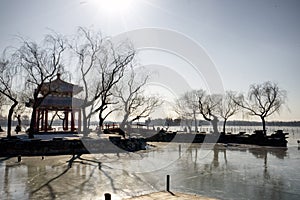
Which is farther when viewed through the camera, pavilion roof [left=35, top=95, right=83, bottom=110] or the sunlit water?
pavilion roof [left=35, top=95, right=83, bottom=110]

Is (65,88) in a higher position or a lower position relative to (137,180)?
higher

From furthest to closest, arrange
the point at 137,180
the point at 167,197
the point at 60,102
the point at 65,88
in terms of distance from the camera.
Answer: the point at 65,88 → the point at 60,102 → the point at 137,180 → the point at 167,197

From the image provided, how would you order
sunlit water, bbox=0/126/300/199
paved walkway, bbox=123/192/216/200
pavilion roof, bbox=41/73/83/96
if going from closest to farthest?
paved walkway, bbox=123/192/216/200 → sunlit water, bbox=0/126/300/199 → pavilion roof, bbox=41/73/83/96

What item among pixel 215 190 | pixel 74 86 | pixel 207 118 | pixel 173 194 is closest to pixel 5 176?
pixel 173 194

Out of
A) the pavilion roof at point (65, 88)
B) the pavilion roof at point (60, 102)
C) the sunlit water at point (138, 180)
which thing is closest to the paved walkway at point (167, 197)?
the sunlit water at point (138, 180)

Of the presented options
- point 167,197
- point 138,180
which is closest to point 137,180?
→ point 138,180

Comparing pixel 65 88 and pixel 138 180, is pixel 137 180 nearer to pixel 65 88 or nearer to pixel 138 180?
pixel 138 180

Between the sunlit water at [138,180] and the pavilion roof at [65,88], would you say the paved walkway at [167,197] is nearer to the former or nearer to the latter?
the sunlit water at [138,180]

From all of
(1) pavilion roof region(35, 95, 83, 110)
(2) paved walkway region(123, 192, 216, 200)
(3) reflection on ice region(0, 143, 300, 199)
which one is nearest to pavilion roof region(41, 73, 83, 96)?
(1) pavilion roof region(35, 95, 83, 110)

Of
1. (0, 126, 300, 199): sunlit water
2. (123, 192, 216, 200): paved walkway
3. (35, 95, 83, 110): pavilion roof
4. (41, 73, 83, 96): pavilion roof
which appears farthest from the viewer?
(41, 73, 83, 96): pavilion roof

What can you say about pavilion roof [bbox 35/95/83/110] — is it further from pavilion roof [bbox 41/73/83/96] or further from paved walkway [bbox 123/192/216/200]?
paved walkway [bbox 123/192/216/200]

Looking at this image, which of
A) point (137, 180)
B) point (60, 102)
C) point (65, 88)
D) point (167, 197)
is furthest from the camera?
point (65, 88)

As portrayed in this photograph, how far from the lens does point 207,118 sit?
161 ft

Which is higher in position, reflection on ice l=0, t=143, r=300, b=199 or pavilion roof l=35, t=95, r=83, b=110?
pavilion roof l=35, t=95, r=83, b=110
